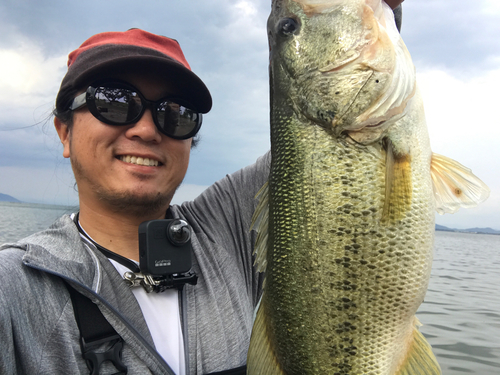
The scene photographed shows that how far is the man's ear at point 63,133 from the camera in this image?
7.34 ft

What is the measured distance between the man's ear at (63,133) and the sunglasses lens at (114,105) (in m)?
0.39

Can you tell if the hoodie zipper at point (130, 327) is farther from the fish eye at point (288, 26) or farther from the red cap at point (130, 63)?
the fish eye at point (288, 26)

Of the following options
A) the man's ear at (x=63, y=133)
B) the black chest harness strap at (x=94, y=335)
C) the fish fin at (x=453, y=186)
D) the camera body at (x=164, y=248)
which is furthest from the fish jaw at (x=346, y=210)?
the man's ear at (x=63, y=133)

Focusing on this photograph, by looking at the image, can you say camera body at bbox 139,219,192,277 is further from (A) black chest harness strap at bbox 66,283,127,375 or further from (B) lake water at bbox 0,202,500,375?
(B) lake water at bbox 0,202,500,375

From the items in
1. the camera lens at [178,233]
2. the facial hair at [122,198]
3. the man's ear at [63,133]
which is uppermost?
the man's ear at [63,133]

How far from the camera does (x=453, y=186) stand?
1.60 meters

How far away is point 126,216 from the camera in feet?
6.95

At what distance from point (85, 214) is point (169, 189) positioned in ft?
1.67

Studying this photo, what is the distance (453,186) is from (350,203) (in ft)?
1.70

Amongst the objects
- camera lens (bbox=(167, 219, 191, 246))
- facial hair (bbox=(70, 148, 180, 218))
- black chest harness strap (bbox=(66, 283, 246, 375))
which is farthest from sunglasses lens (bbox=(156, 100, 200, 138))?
black chest harness strap (bbox=(66, 283, 246, 375))

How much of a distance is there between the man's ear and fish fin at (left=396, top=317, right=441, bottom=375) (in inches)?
82.7

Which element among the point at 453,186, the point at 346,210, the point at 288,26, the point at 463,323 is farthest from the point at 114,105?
the point at 463,323

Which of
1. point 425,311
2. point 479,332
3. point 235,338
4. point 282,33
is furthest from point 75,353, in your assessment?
point 425,311

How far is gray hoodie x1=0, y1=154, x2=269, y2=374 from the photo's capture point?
4.77 ft
